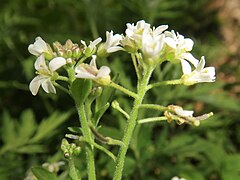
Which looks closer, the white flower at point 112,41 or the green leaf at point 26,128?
the white flower at point 112,41

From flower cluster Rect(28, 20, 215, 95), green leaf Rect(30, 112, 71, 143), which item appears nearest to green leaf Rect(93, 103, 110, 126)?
flower cluster Rect(28, 20, 215, 95)

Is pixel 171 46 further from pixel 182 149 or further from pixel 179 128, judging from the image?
pixel 179 128

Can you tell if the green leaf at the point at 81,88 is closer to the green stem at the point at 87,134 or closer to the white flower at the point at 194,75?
the green stem at the point at 87,134

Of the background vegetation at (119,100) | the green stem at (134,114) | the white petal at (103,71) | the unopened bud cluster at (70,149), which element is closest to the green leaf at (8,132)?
the background vegetation at (119,100)

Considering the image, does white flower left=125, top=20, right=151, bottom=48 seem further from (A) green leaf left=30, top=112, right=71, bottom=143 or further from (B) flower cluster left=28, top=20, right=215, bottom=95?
(A) green leaf left=30, top=112, right=71, bottom=143

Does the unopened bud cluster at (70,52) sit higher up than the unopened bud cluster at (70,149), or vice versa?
the unopened bud cluster at (70,52)

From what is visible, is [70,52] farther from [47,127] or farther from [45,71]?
[47,127]
